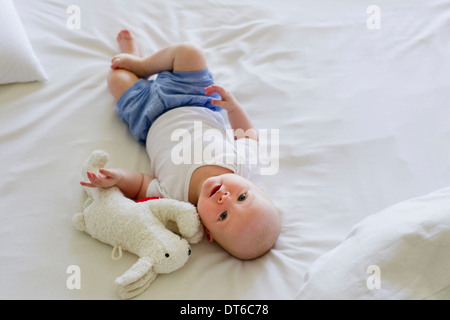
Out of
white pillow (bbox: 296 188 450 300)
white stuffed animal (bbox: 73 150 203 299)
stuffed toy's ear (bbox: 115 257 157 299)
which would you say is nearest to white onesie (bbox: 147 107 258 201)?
white stuffed animal (bbox: 73 150 203 299)

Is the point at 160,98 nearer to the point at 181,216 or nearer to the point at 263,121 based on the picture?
the point at 263,121

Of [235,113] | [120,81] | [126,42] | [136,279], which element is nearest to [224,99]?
[235,113]

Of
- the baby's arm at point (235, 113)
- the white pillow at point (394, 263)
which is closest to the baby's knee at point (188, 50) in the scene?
the baby's arm at point (235, 113)

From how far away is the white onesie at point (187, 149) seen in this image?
3.59 feet

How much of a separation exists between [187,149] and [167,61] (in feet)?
0.97

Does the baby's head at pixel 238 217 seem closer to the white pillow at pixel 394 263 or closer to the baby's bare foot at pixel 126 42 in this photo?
the white pillow at pixel 394 263

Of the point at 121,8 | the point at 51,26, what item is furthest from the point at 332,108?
the point at 51,26

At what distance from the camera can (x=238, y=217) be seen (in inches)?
37.5

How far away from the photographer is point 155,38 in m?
1.46

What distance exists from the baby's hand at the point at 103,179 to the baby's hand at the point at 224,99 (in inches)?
13.7

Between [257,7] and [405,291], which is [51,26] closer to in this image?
[257,7]

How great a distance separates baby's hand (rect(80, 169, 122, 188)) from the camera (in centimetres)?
99

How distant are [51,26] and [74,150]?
0.54m

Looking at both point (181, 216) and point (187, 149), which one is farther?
point (187, 149)
